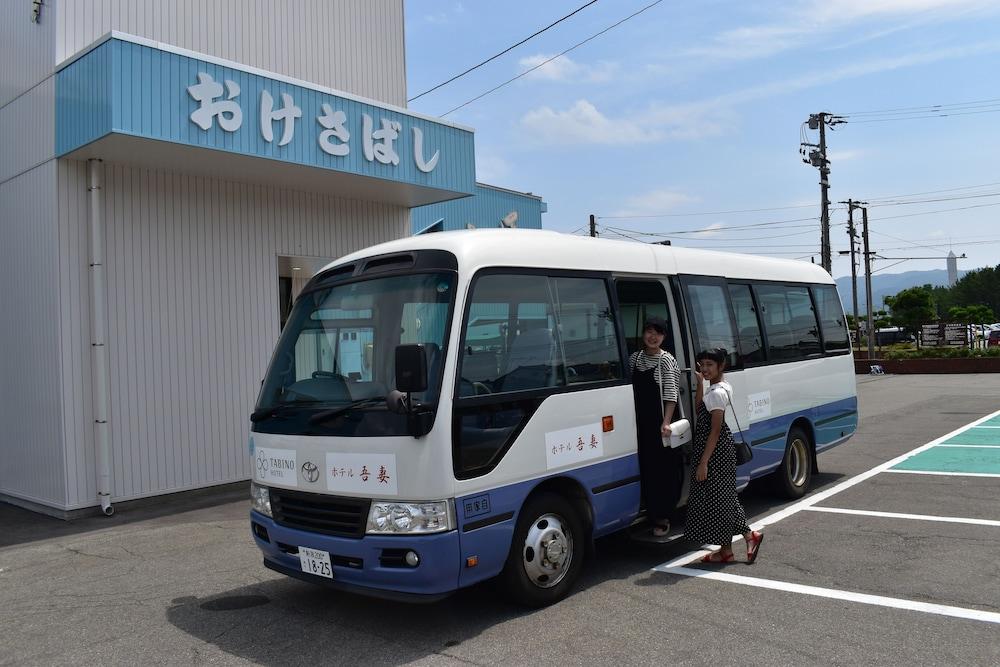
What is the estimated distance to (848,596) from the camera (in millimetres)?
5238

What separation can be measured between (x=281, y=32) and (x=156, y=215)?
3.63 m

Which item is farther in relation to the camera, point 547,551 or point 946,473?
point 946,473

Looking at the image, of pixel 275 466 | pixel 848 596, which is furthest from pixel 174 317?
pixel 848 596

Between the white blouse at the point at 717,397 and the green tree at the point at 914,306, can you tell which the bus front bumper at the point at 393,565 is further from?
the green tree at the point at 914,306

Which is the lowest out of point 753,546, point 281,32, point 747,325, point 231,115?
point 753,546

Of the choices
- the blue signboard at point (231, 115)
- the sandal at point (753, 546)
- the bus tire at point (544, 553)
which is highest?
the blue signboard at point (231, 115)

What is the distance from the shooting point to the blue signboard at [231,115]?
321 inches

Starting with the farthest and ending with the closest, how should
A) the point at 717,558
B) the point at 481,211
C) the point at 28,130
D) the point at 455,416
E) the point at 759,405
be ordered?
the point at 481,211 < the point at 28,130 < the point at 759,405 < the point at 717,558 < the point at 455,416

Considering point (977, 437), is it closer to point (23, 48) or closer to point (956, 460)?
point (956, 460)

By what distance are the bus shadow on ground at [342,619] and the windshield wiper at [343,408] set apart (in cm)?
139

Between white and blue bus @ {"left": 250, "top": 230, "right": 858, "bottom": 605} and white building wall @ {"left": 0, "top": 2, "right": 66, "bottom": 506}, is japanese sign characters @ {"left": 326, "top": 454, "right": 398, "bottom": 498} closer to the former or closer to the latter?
white and blue bus @ {"left": 250, "top": 230, "right": 858, "bottom": 605}

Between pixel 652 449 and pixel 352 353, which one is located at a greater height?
pixel 352 353

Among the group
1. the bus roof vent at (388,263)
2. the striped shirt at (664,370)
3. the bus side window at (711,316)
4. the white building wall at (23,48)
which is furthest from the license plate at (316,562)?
the white building wall at (23,48)

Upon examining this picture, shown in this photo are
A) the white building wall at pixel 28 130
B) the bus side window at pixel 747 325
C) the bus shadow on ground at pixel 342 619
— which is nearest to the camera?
the bus shadow on ground at pixel 342 619
